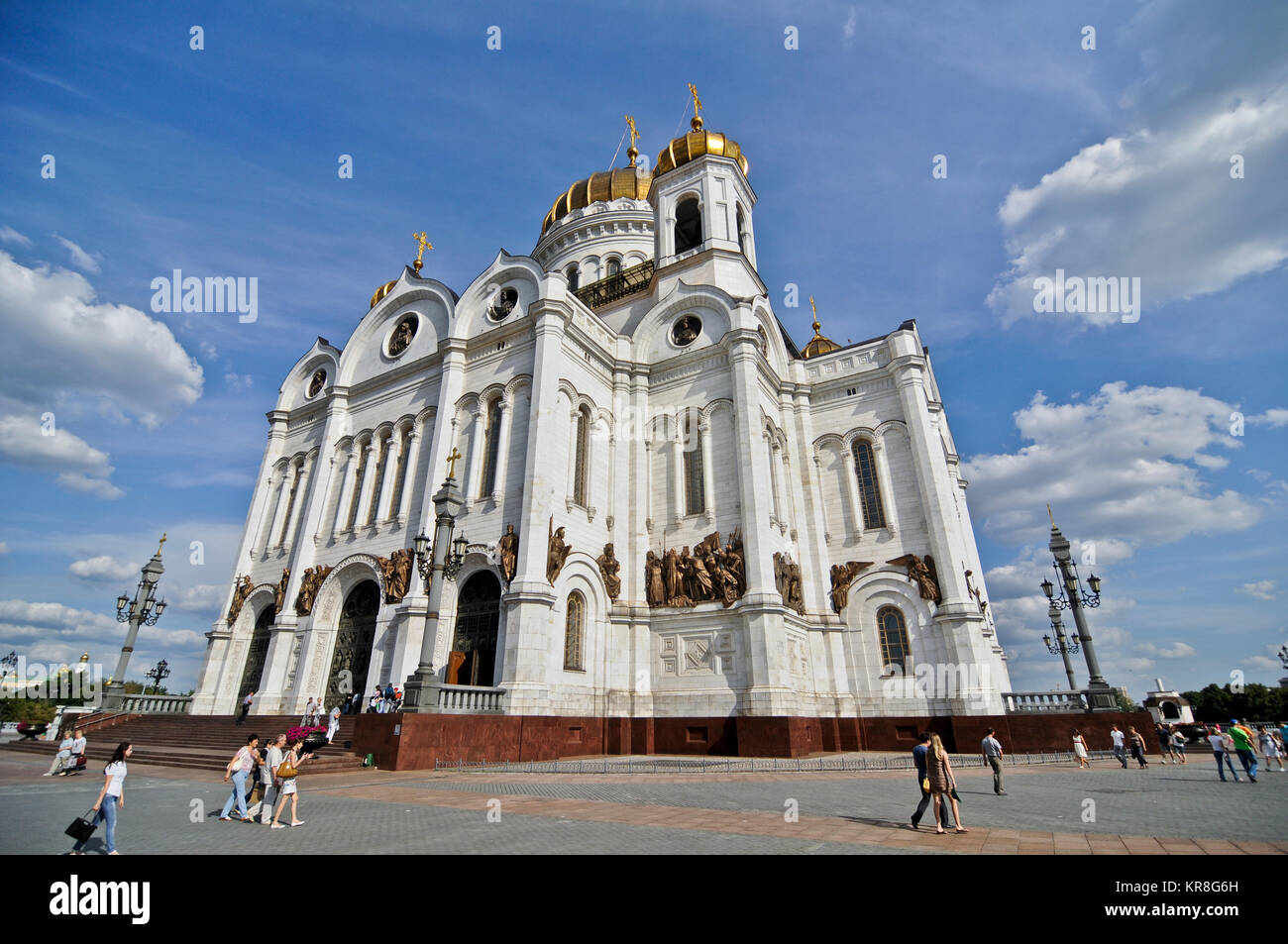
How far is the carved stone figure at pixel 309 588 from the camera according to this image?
22297 mm

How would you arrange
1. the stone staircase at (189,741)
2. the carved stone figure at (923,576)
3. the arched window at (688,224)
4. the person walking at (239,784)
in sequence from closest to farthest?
the person walking at (239,784) < the stone staircase at (189,741) < the carved stone figure at (923,576) < the arched window at (688,224)

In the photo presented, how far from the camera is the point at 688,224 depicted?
1174 inches

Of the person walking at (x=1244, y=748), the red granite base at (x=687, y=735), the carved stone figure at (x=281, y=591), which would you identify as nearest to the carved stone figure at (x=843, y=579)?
the red granite base at (x=687, y=735)

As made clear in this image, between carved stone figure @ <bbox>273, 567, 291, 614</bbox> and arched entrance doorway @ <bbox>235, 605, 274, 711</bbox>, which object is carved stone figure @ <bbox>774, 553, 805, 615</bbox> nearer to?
carved stone figure @ <bbox>273, 567, 291, 614</bbox>

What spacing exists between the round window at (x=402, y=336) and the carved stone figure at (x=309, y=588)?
31.0ft

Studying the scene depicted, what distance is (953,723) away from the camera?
18438 millimetres

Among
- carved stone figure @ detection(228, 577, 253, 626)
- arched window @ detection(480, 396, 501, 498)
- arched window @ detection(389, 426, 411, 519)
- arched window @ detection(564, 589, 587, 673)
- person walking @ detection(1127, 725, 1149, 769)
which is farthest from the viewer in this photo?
carved stone figure @ detection(228, 577, 253, 626)

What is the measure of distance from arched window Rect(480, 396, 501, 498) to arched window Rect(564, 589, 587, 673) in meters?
4.69

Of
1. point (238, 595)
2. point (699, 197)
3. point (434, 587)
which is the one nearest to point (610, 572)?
point (434, 587)

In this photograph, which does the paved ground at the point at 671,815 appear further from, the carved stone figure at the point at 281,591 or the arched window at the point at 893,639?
the carved stone figure at the point at 281,591

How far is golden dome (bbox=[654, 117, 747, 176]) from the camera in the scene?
94.2ft

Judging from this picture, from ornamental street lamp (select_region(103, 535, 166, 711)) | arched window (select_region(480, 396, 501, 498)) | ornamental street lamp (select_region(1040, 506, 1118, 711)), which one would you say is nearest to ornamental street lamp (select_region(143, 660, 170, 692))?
ornamental street lamp (select_region(103, 535, 166, 711))
